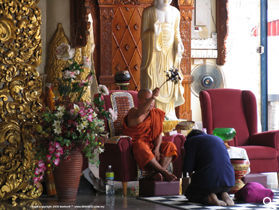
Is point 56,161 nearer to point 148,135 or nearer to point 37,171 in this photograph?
point 37,171

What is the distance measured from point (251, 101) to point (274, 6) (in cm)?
415

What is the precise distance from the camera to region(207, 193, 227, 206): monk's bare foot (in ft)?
→ 15.3

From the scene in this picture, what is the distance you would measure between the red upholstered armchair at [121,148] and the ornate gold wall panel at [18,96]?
883 millimetres

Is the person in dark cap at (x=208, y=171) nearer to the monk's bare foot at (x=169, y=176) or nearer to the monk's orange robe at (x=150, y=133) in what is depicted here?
the monk's bare foot at (x=169, y=176)

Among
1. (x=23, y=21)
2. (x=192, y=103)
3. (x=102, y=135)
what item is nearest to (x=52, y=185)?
(x=102, y=135)

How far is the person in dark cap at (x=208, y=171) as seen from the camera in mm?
4695

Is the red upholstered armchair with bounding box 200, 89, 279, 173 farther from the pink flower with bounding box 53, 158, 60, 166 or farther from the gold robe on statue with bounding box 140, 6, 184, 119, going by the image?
the pink flower with bounding box 53, 158, 60, 166

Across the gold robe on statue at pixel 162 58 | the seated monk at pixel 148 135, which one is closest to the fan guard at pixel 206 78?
the gold robe on statue at pixel 162 58

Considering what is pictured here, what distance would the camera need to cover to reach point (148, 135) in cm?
586

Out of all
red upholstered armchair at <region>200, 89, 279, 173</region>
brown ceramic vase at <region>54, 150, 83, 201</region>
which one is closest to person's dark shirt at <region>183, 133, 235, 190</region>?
brown ceramic vase at <region>54, 150, 83, 201</region>

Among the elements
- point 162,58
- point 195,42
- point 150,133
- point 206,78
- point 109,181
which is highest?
point 195,42

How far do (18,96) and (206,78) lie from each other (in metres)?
4.89

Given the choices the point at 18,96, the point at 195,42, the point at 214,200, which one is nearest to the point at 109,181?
the point at 18,96

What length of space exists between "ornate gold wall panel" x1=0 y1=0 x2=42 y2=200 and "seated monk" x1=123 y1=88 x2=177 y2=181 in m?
1.07
